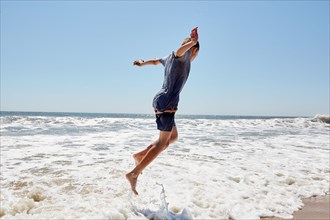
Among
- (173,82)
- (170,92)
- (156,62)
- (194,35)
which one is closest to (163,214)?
(170,92)

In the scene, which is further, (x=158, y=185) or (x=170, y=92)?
(x=158, y=185)

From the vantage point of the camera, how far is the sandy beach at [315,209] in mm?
3486

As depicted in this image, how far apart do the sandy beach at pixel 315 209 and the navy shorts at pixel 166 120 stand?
1833 mm

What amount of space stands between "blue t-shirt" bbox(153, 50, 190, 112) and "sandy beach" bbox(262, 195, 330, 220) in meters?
2.00

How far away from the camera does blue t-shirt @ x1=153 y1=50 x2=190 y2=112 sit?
123 inches

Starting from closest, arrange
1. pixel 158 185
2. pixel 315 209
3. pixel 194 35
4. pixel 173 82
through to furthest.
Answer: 1. pixel 194 35
2. pixel 173 82
3. pixel 315 209
4. pixel 158 185

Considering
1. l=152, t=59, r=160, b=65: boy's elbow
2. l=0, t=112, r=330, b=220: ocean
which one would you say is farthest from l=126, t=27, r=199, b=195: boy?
l=0, t=112, r=330, b=220: ocean

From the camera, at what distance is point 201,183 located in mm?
4465

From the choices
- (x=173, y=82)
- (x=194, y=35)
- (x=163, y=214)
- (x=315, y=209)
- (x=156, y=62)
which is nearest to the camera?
(x=194, y=35)

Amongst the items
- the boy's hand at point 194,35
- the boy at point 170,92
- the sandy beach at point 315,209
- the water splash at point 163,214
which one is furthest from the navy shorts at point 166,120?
the sandy beach at point 315,209

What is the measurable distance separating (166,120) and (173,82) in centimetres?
42

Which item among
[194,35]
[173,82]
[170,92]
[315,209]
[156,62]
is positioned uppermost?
[194,35]

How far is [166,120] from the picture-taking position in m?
3.23

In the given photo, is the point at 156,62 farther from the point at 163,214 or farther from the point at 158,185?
the point at 158,185
